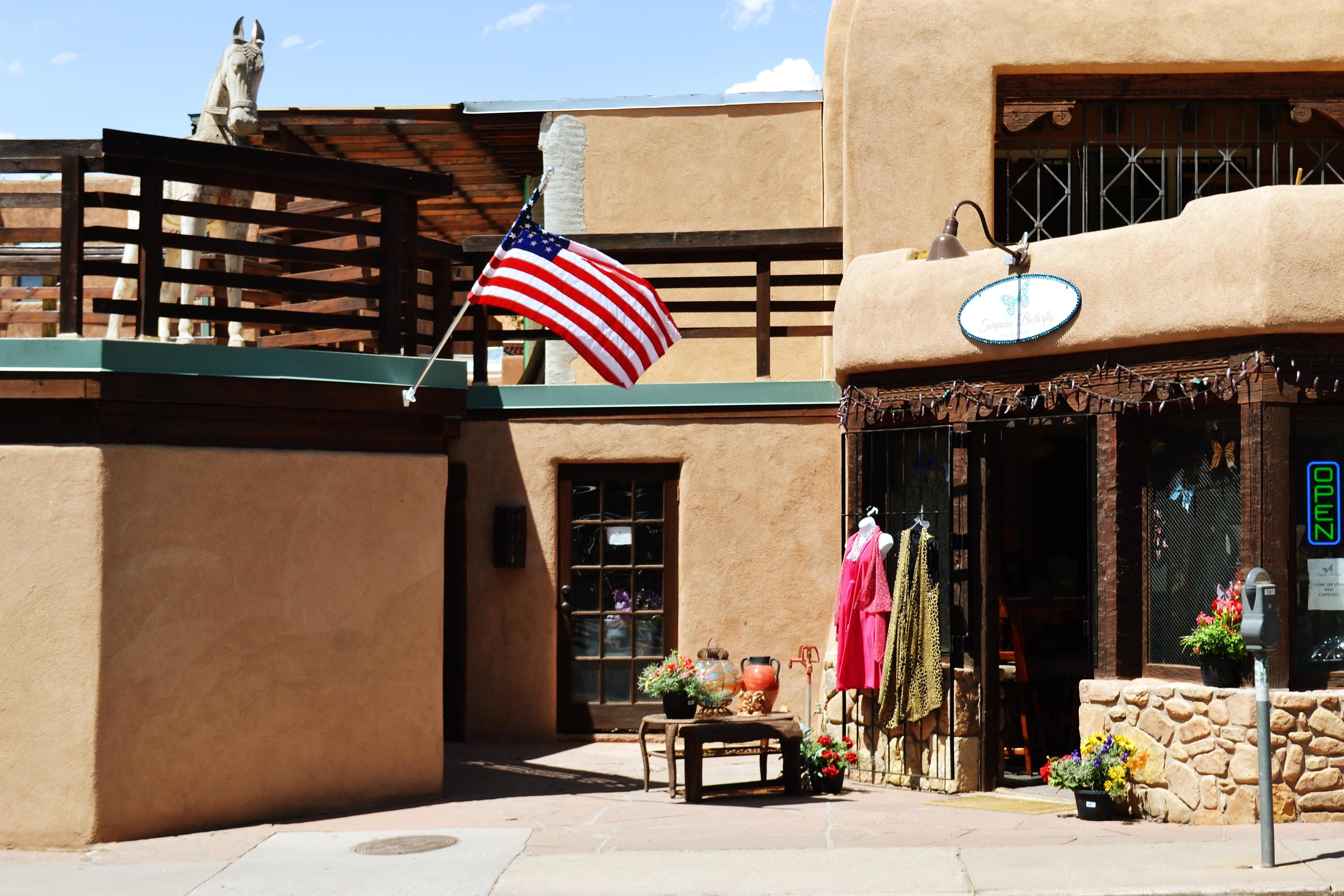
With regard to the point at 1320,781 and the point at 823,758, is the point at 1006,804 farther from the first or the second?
the point at 1320,781

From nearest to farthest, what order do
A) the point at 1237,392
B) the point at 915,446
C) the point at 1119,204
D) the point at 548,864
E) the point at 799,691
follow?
the point at 548,864, the point at 1237,392, the point at 915,446, the point at 799,691, the point at 1119,204

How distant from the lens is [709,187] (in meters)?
15.6

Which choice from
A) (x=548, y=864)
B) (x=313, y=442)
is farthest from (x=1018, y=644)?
(x=313, y=442)

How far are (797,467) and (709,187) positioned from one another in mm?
4210

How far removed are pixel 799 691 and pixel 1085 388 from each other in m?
4.15

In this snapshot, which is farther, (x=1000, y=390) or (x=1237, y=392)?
(x=1000, y=390)

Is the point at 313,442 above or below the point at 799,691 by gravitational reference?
above

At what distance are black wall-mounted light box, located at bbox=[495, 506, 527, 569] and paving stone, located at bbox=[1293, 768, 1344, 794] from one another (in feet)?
21.7

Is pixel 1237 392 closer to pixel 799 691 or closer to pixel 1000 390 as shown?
pixel 1000 390

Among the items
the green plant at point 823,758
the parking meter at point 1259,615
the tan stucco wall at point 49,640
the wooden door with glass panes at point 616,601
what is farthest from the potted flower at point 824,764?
the tan stucco wall at point 49,640

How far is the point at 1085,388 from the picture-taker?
1004cm

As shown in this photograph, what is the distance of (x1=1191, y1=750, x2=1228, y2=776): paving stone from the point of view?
9.08 m

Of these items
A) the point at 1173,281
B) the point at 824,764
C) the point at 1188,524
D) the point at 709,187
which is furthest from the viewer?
the point at 709,187

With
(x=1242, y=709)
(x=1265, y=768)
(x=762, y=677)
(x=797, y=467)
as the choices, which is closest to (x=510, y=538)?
(x=797, y=467)
